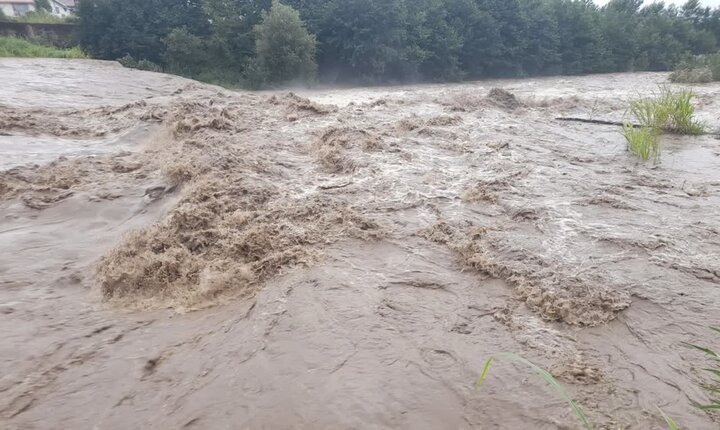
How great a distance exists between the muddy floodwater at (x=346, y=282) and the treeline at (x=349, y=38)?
41.8 ft

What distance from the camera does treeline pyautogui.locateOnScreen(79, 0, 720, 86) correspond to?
18375mm

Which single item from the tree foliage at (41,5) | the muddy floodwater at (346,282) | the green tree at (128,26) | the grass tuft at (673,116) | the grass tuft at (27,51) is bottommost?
the muddy floodwater at (346,282)

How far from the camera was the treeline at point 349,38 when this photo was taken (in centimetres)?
1838

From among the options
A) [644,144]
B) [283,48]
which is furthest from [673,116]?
[283,48]

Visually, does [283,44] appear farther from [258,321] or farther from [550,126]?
[258,321]

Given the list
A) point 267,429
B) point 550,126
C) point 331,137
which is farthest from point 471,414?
point 550,126

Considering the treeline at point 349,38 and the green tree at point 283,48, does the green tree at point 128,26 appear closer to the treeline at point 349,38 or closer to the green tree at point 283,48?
the treeline at point 349,38

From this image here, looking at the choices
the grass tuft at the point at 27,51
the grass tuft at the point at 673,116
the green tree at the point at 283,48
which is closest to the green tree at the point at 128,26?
the grass tuft at the point at 27,51

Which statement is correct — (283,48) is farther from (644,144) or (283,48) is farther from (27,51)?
(644,144)

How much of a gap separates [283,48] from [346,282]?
16.1 m

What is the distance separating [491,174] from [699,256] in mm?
2337

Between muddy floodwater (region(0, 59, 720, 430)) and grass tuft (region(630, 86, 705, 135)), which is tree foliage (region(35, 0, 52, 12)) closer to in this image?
muddy floodwater (region(0, 59, 720, 430))

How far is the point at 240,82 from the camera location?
1841 centimetres

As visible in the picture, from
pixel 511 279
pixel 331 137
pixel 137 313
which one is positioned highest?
pixel 331 137
